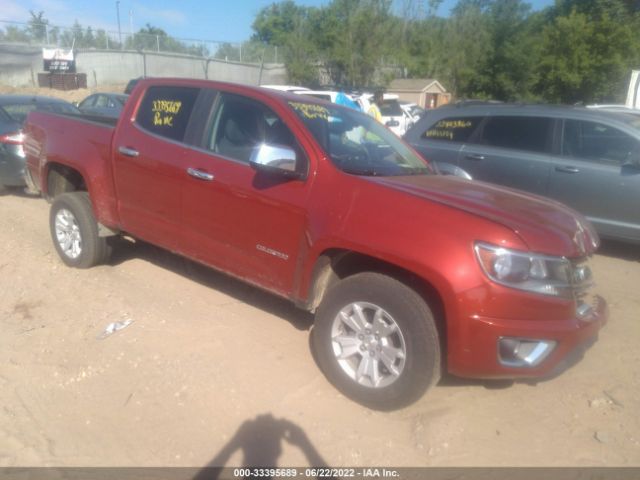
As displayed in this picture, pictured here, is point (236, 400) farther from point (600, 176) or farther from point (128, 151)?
point (600, 176)

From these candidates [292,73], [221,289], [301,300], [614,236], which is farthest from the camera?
[292,73]

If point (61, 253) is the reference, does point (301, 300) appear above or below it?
above

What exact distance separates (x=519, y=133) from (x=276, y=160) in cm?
446

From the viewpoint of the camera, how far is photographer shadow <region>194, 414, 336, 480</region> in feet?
9.46

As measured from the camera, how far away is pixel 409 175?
13.1 feet

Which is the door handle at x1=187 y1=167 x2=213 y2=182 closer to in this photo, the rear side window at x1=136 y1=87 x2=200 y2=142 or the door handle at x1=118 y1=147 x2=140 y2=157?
the rear side window at x1=136 y1=87 x2=200 y2=142

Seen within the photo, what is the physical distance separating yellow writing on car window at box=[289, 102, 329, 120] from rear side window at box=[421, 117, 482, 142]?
12.1ft

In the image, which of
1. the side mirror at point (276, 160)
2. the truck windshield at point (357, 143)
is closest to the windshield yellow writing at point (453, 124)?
the truck windshield at point (357, 143)

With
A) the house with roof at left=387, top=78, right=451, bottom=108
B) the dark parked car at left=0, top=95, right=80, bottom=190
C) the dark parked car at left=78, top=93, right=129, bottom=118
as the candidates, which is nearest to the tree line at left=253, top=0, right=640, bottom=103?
the house with roof at left=387, top=78, right=451, bottom=108

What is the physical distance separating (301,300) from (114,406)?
129cm

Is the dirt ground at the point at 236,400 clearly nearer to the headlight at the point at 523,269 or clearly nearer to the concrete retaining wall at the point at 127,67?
the headlight at the point at 523,269

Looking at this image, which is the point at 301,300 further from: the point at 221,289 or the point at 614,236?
the point at 614,236

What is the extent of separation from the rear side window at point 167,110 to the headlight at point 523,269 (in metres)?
2.58

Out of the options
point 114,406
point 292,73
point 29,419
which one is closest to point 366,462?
point 114,406
